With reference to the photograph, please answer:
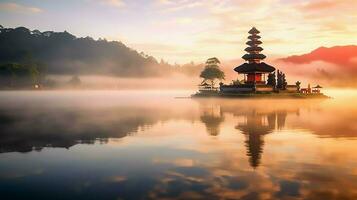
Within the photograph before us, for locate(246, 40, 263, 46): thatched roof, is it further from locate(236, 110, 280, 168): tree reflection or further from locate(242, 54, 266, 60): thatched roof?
locate(236, 110, 280, 168): tree reflection

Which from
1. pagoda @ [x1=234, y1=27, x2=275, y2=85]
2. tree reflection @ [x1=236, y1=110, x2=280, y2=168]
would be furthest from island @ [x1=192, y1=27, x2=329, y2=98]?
tree reflection @ [x1=236, y1=110, x2=280, y2=168]

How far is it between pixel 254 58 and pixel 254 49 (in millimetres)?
2679

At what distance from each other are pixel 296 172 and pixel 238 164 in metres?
2.46

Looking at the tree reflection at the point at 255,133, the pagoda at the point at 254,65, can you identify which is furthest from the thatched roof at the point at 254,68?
the tree reflection at the point at 255,133

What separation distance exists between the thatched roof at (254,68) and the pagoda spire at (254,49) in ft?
5.59

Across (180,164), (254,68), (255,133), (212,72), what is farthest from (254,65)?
(180,164)

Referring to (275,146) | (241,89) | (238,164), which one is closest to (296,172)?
(238,164)

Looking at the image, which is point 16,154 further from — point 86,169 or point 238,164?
point 238,164

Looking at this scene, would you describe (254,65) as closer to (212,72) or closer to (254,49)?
(254,49)

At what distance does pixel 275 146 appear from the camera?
20734 millimetres

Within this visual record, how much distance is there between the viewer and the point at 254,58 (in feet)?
290

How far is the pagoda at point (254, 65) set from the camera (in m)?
86.1

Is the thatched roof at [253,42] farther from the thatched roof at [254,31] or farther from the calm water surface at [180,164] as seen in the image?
the calm water surface at [180,164]

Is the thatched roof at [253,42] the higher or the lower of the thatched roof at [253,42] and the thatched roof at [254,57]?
the higher
